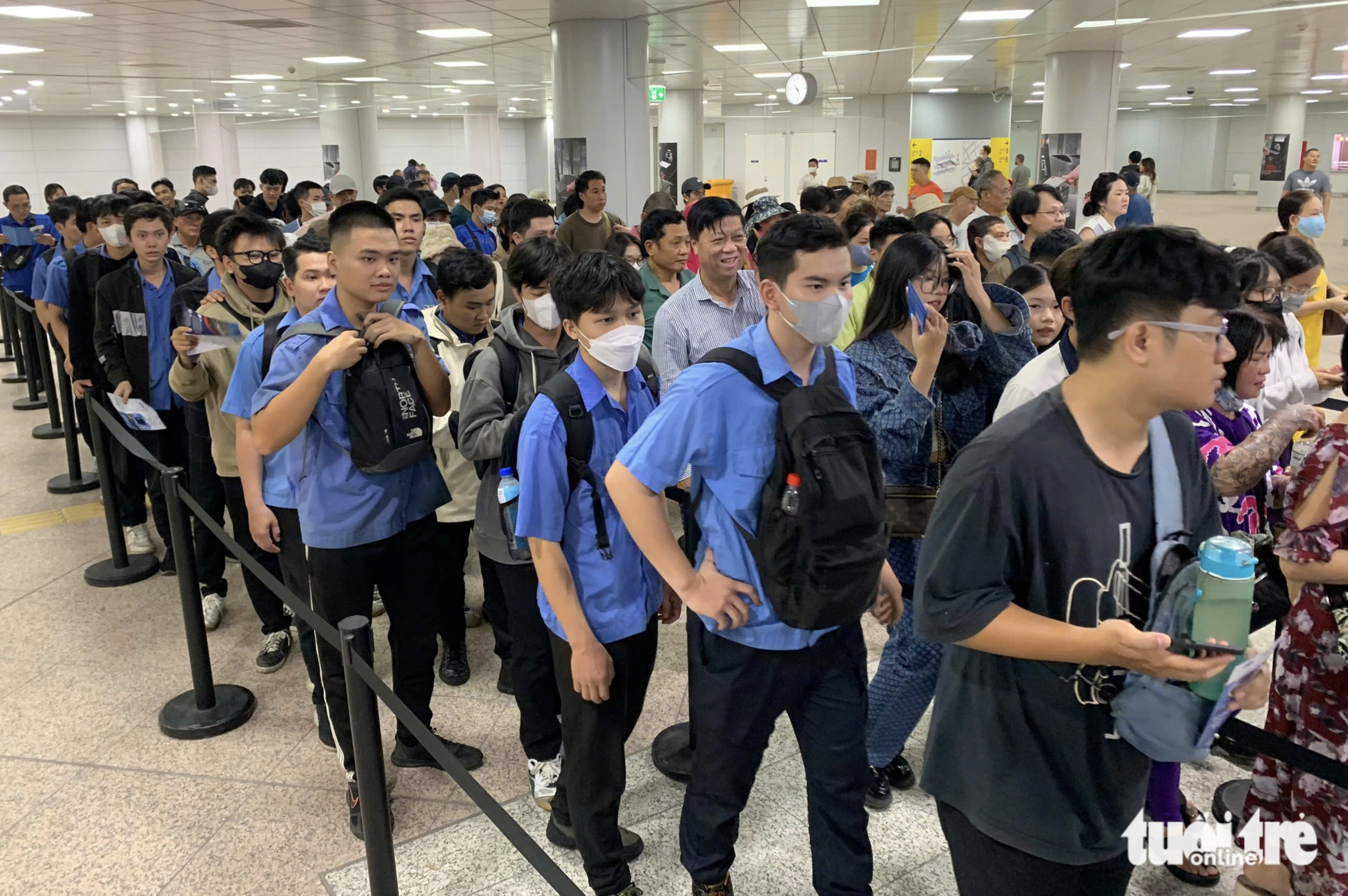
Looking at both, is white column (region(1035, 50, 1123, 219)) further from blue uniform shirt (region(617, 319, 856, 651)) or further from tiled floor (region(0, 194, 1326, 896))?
blue uniform shirt (region(617, 319, 856, 651))

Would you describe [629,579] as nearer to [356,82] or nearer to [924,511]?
[924,511]

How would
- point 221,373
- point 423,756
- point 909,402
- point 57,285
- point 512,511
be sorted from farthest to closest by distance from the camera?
point 57,285
point 221,373
point 423,756
point 909,402
point 512,511

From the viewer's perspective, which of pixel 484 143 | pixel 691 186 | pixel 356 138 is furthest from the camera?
pixel 484 143

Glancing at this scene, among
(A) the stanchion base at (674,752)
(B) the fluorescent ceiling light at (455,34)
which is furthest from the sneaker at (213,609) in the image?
(B) the fluorescent ceiling light at (455,34)

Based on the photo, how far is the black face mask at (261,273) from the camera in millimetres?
3691

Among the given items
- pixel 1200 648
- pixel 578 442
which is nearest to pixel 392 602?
pixel 578 442

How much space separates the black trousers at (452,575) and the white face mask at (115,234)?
2504 mm

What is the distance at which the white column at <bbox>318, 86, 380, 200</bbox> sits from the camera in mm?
19875

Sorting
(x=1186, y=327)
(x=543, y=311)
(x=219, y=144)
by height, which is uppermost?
(x=219, y=144)

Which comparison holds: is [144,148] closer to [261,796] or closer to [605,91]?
[605,91]

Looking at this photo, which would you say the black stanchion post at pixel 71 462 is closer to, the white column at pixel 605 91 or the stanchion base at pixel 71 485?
the stanchion base at pixel 71 485

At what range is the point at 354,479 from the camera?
2740 millimetres

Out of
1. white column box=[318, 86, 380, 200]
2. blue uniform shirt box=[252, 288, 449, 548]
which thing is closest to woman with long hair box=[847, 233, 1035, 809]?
→ blue uniform shirt box=[252, 288, 449, 548]

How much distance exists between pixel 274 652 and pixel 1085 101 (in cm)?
1352
